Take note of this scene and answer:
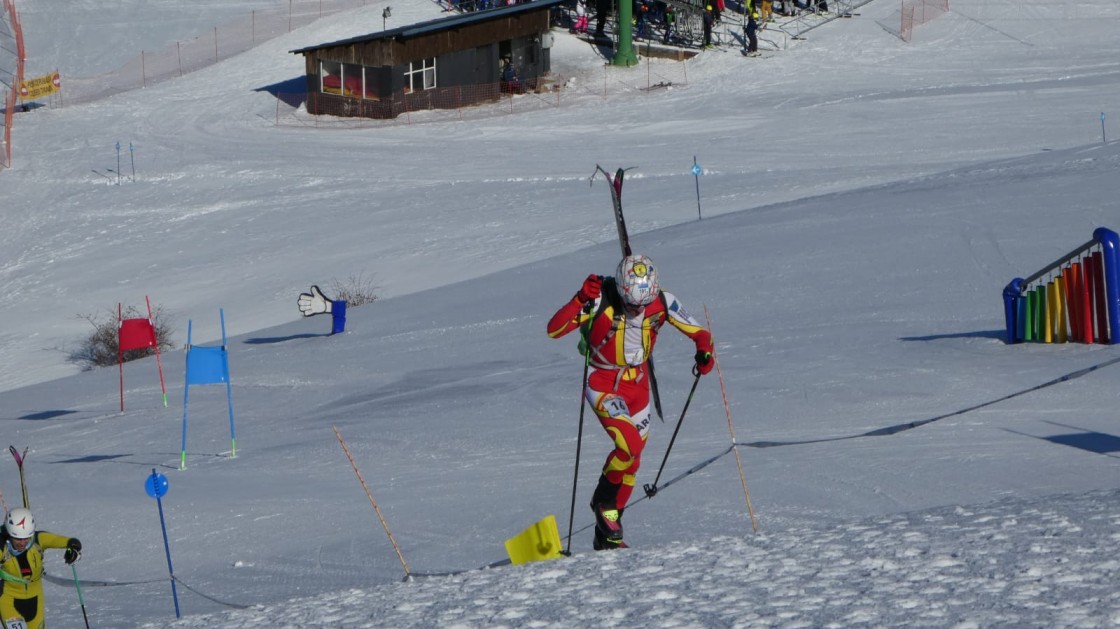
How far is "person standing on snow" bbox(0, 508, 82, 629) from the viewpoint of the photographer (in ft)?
27.3

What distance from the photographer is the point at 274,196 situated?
2972 cm

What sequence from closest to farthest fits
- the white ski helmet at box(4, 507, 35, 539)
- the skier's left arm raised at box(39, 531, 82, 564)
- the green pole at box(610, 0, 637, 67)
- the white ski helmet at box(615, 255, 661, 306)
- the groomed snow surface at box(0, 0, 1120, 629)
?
the groomed snow surface at box(0, 0, 1120, 629), the white ski helmet at box(615, 255, 661, 306), the white ski helmet at box(4, 507, 35, 539), the skier's left arm raised at box(39, 531, 82, 564), the green pole at box(610, 0, 637, 67)

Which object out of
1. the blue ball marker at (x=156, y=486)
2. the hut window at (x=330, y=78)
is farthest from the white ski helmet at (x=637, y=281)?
the hut window at (x=330, y=78)

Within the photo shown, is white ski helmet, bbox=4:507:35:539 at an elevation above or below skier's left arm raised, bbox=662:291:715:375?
below

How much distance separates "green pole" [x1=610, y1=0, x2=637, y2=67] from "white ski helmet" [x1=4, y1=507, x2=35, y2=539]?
32044 mm

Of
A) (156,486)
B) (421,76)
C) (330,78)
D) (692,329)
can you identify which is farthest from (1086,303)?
(330,78)

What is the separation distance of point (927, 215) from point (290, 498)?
11.1 meters

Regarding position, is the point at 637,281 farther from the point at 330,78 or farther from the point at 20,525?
the point at 330,78

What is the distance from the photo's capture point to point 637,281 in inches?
310

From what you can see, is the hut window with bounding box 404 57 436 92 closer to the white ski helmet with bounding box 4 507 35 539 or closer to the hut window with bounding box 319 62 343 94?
the hut window with bounding box 319 62 343 94

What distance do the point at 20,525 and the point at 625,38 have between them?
32.4 meters

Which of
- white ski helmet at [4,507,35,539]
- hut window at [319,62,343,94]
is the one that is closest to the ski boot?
white ski helmet at [4,507,35,539]

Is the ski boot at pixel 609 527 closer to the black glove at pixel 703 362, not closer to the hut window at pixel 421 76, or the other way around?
the black glove at pixel 703 362

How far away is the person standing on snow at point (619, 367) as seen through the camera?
8000 mm
